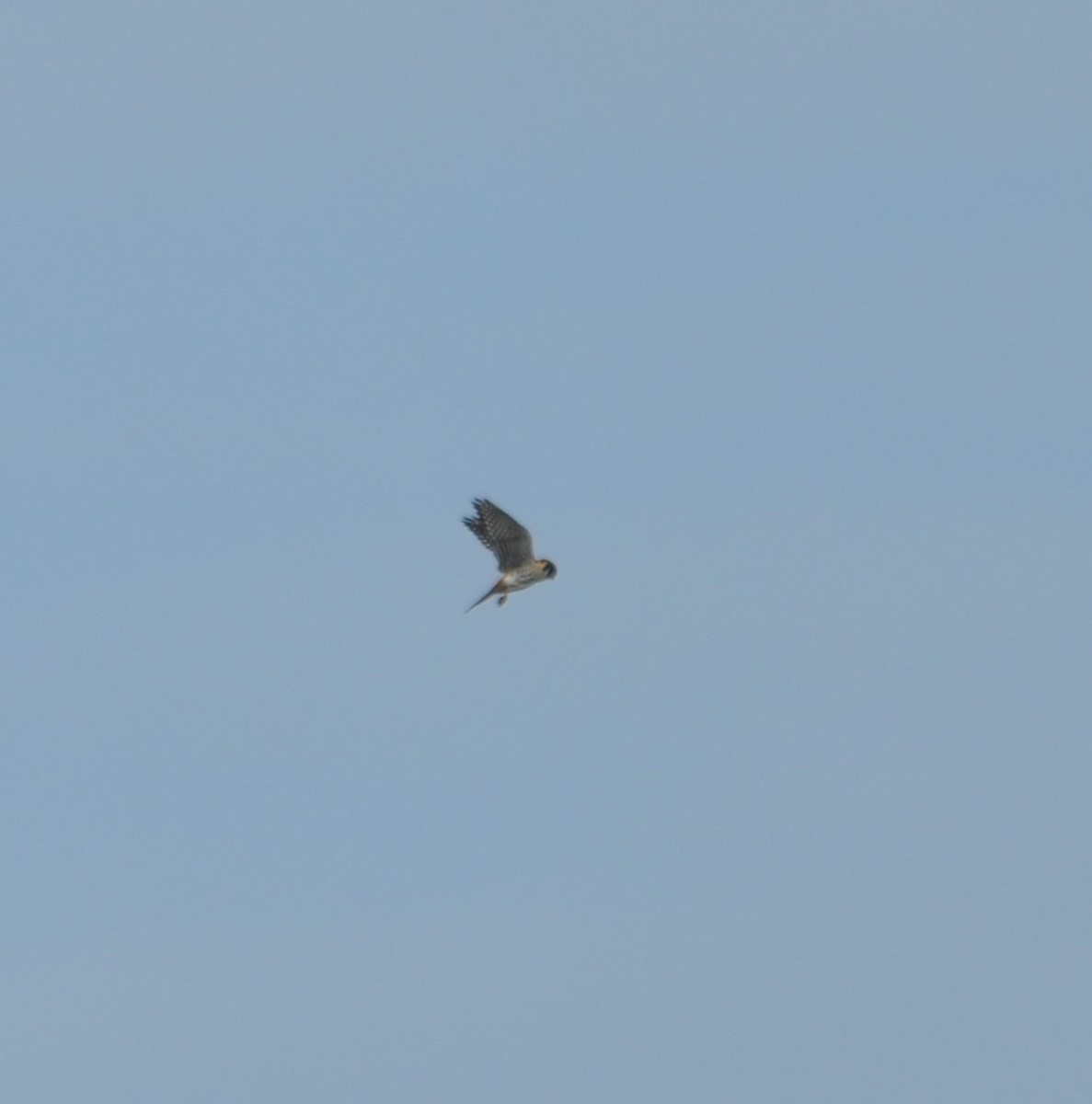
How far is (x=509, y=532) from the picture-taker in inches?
7087

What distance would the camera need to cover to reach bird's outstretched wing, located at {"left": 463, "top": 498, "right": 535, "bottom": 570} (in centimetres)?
17938

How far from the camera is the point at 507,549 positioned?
592ft

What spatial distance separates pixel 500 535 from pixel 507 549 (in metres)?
0.50

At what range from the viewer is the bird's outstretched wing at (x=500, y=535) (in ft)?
589

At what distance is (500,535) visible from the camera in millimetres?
180125

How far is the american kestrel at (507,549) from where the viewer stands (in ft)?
589

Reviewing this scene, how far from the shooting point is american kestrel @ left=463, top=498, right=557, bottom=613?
180 meters
